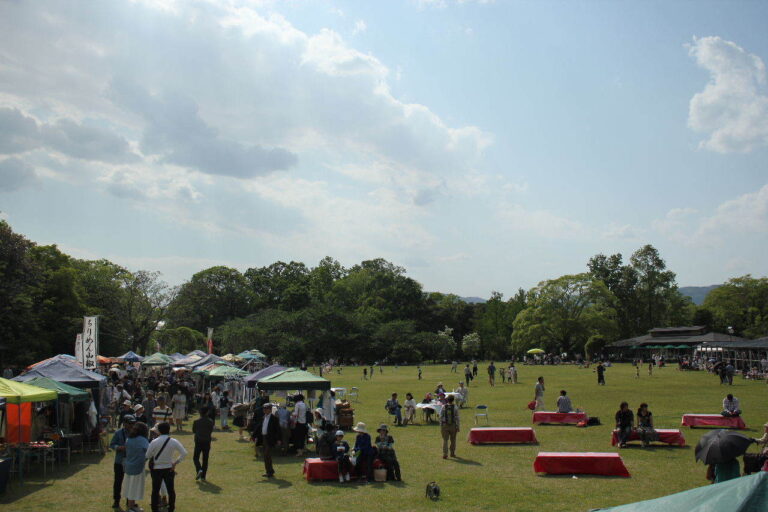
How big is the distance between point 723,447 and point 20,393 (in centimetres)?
1291

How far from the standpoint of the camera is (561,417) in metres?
20.6

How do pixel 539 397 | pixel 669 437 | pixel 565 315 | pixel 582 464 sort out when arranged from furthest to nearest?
pixel 565 315, pixel 539 397, pixel 669 437, pixel 582 464

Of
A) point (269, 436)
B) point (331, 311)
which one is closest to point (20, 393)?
point (269, 436)

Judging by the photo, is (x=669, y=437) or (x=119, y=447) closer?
(x=119, y=447)

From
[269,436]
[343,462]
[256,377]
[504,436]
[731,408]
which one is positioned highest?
[256,377]

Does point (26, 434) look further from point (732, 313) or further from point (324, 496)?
point (732, 313)

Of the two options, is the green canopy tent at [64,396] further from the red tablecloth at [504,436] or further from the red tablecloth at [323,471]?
the red tablecloth at [504,436]

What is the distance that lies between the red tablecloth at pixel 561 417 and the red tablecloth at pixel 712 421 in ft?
10.5

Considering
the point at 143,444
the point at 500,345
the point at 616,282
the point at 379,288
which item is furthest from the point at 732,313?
the point at 143,444

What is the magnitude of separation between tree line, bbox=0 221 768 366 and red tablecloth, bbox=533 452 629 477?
3818cm

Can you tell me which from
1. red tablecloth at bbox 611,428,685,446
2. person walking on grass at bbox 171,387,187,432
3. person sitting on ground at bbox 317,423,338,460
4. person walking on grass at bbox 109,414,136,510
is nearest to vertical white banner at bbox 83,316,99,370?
person walking on grass at bbox 171,387,187,432

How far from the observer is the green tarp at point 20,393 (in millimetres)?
12242

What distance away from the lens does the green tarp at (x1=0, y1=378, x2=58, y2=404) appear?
40.2 ft

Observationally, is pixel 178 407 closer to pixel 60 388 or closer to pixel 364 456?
pixel 60 388
